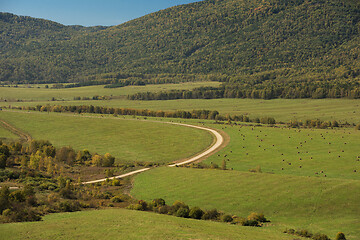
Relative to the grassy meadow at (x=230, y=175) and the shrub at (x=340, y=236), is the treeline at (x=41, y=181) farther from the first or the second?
the shrub at (x=340, y=236)

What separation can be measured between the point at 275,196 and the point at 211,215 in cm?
1459

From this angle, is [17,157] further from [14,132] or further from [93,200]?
[14,132]

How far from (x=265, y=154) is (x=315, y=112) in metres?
75.1

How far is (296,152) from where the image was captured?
106625 millimetres

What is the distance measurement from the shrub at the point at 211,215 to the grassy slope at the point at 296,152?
3468 cm

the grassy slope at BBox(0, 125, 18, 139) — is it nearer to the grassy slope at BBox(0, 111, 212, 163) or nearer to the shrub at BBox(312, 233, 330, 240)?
the grassy slope at BBox(0, 111, 212, 163)

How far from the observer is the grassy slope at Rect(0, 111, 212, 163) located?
12025 cm

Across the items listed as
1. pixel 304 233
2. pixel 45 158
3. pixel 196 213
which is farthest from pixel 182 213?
pixel 45 158

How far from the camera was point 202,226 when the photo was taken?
50.2 m

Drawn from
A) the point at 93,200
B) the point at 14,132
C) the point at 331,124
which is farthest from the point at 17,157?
the point at 331,124

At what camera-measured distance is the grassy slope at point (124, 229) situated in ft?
141

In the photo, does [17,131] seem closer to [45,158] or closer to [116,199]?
[45,158]

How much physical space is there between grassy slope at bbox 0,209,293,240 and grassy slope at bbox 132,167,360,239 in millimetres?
9947

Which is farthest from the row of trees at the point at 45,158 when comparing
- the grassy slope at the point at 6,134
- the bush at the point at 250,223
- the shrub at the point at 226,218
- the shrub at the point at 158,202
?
the bush at the point at 250,223
